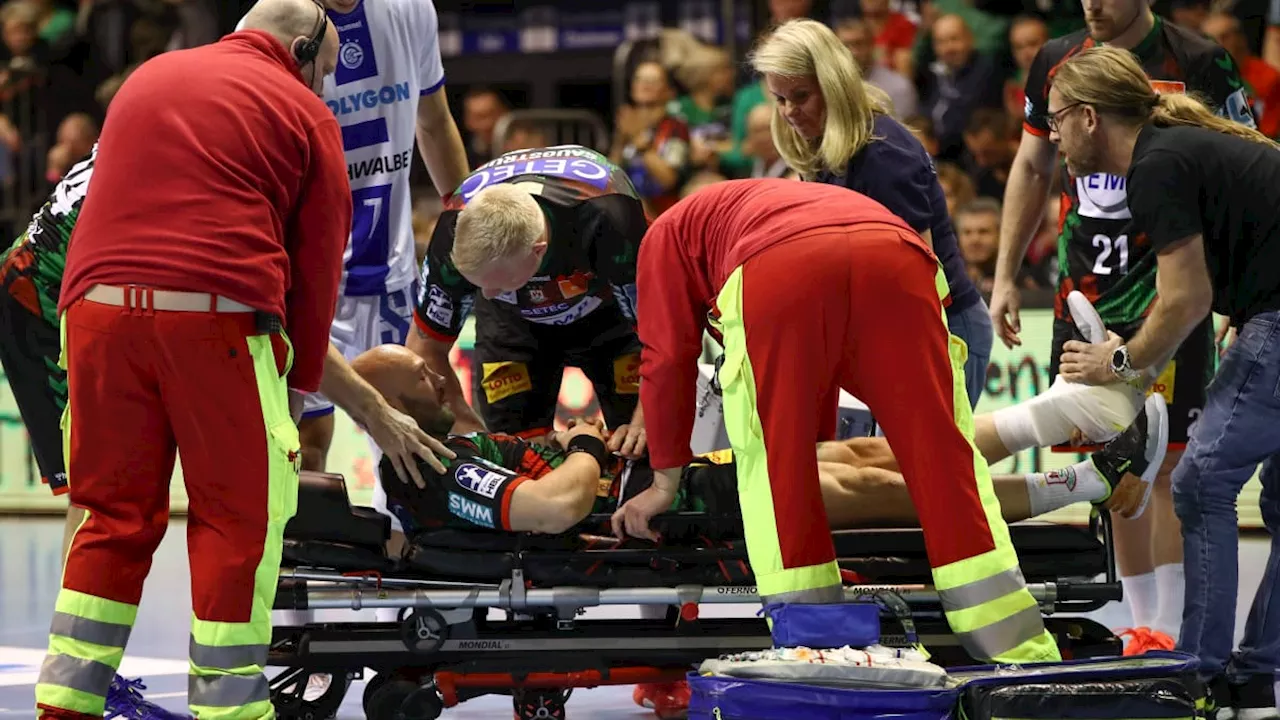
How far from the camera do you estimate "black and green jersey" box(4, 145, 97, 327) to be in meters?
4.16

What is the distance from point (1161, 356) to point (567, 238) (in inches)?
58.9

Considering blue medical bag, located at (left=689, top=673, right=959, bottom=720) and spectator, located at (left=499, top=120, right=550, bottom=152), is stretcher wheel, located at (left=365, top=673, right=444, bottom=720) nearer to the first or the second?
blue medical bag, located at (left=689, top=673, right=959, bottom=720)

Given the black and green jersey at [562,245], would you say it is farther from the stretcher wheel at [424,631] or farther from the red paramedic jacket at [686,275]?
the stretcher wheel at [424,631]

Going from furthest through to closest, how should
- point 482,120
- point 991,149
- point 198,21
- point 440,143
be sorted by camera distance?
point 198,21
point 482,120
point 991,149
point 440,143

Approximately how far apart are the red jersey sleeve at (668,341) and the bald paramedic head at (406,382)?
2.36 feet

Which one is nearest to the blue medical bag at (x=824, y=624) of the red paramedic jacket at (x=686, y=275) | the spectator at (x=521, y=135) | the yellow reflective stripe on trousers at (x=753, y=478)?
the yellow reflective stripe on trousers at (x=753, y=478)

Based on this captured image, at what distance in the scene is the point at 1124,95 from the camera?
402cm

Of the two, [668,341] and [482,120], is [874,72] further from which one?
[668,341]

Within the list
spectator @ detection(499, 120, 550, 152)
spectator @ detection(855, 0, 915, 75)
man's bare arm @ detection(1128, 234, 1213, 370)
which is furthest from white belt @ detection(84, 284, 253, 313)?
spectator @ detection(499, 120, 550, 152)

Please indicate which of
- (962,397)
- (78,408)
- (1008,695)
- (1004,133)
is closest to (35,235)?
(78,408)

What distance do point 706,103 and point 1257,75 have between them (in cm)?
295

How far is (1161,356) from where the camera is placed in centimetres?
403

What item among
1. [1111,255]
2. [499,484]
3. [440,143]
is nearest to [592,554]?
[499,484]

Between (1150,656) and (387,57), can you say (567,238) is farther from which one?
(1150,656)
